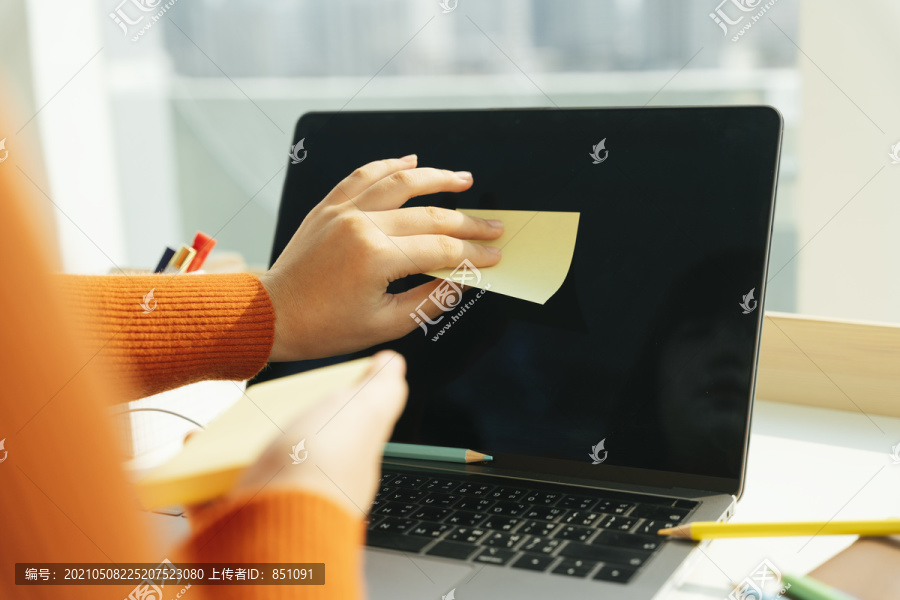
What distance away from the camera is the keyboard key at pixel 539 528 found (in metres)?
0.50

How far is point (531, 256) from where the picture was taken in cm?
66

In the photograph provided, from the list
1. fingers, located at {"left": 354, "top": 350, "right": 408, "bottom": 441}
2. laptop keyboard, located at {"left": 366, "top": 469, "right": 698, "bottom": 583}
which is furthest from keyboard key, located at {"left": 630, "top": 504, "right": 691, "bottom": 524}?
fingers, located at {"left": 354, "top": 350, "right": 408, "bottom": 441}

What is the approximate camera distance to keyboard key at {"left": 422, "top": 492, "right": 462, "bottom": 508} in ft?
1.86

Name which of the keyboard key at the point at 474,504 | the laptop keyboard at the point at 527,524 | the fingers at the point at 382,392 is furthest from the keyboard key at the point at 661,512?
the fingers at the point at 382,392

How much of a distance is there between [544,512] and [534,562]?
0.08 metres

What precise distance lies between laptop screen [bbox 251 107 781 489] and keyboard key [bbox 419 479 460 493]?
5cm

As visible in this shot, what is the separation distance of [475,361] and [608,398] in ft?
0.41

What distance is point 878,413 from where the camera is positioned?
0.79m

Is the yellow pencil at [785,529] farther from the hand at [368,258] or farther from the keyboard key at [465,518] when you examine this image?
the hand at [368,258]

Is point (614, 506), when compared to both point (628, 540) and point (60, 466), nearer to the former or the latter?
point (628, 540)

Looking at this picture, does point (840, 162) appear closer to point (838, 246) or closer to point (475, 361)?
point (838, 246)

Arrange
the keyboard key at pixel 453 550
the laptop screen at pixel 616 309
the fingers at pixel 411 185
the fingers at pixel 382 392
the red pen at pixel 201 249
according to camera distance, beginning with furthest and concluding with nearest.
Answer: the red pen at pixel 201 249 → the fingers at pixel 411 185 → the laptop screen at pixel 616 309 → the keyboard key at pixel 453 550 → the fingers at pixel 382 392

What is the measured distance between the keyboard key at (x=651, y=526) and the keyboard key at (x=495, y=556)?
0.09 meters

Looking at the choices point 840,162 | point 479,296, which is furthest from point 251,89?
point 479,296
